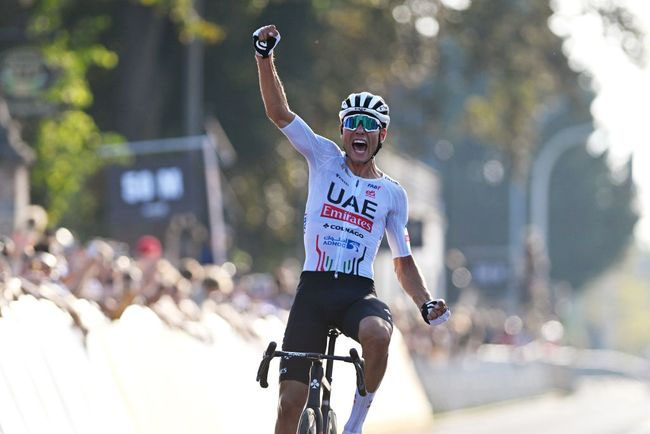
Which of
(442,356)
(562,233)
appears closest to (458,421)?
(442,356)

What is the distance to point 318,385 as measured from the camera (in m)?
9.47

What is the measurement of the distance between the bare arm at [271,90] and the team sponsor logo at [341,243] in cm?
65

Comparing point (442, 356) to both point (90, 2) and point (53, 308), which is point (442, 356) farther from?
point (53, 308)

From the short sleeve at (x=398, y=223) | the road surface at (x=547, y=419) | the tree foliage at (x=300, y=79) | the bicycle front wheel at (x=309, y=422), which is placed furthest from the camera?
the tree foliage at (x=300, y=79)

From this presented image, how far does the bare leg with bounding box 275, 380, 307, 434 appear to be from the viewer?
9617 millimetres

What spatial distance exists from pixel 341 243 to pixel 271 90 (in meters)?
0.90

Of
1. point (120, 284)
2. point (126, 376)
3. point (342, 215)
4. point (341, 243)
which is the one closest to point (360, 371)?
point (341, 243)

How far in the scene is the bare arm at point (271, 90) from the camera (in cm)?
959

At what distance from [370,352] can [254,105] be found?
991 inches

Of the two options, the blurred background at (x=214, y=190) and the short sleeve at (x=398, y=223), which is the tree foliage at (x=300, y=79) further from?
→ the short sleeve at (x=398, y=223)

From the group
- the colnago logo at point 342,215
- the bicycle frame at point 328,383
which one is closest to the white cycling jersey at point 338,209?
the colnago logo at point 342,215

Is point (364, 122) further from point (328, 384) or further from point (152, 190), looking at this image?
point (152, 190)

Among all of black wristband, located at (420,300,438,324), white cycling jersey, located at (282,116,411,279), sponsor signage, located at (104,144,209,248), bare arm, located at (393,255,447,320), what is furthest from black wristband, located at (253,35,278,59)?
sponsor signage, located at (104,144,209,248)

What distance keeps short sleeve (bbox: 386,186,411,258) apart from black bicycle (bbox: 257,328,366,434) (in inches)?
25.9
